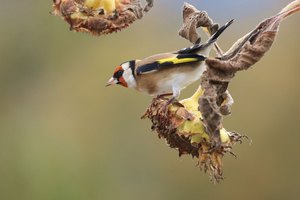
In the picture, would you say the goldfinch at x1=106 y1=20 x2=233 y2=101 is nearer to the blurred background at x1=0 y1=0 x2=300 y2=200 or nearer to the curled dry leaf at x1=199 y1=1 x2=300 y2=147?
the curled dry leaf at x1=199 y1=1 x2=300 y2=147

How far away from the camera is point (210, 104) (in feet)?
5.27

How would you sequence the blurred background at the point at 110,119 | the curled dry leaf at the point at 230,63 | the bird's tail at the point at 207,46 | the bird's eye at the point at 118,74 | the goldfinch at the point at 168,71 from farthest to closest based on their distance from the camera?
the blurred background at the point at 110,119, the bird's eye at the point at 118,74, the goldfinch at the point at 168,71, the bird's tail at the point at 207,46, the curled dry leaf at the point at 230,63

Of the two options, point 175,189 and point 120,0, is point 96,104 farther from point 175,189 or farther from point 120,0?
point 120,0

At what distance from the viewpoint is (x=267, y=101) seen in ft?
41.5

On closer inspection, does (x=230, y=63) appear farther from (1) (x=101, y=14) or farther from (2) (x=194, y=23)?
(1) (x=101, y=14)

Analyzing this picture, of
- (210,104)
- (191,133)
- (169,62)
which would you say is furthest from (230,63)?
(169,62)

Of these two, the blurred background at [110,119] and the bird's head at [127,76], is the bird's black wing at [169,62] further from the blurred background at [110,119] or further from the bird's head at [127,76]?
the blurred background at [110,119]

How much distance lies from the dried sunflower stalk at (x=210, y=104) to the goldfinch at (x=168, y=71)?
5cm

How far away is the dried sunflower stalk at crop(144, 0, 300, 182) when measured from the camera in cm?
159

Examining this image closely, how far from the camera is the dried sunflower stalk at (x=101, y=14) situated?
5.81ft

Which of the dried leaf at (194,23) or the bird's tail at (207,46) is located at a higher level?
the dried leaf at (194,23)

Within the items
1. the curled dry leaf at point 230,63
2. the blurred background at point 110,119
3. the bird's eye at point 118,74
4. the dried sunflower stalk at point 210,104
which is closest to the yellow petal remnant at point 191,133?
the dried sunflower stalk at point 210,104

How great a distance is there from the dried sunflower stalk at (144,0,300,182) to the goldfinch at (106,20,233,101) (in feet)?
0.16

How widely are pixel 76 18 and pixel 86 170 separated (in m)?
9.77
